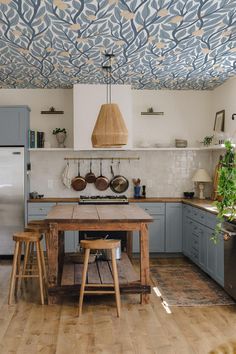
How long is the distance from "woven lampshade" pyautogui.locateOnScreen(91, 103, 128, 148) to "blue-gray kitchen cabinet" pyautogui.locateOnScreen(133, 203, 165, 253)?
2424mm

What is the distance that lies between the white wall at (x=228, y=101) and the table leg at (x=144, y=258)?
2.41m

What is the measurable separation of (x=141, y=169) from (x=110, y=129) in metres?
2.90

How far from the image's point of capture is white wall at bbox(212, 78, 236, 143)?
6.36 m

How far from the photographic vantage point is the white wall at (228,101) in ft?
20.9

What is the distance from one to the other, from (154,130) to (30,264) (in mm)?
3156

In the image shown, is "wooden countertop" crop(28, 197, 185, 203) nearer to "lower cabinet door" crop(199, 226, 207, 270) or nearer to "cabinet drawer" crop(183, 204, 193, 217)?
"cabinet drawer" crop(183, 204, 193, 217)

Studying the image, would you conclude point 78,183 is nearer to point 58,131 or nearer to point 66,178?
point 66,178

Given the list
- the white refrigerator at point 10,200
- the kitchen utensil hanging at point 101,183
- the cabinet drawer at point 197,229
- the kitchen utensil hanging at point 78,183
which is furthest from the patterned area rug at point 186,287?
the white refrigerator at point 10,200

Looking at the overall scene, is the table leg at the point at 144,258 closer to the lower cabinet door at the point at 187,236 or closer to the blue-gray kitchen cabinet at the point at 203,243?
the blue-gray kitchen cabinet at the point at 203,243

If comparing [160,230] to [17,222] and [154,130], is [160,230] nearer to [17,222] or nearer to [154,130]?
[154,130]

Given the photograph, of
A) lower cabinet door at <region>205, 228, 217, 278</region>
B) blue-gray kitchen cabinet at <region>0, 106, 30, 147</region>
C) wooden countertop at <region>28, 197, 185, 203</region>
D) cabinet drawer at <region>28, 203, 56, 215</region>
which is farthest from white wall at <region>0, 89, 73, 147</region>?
lower cabinet door at <region>205, 228, 217, 278</region>

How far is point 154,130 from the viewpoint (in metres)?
7.45

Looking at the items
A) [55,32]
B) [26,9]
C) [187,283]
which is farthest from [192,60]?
[187,283]

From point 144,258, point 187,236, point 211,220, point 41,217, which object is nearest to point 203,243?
point 211,220
